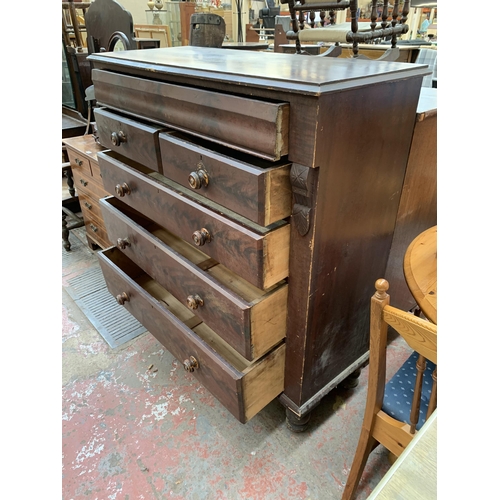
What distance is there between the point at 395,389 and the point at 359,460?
0.22m

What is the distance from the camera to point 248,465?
3.69ft

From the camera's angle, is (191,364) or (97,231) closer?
(191,364)

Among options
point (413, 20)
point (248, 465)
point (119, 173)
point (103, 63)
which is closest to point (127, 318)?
point (119, 173)

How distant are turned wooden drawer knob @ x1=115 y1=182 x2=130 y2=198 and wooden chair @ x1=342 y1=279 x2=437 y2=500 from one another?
0.88 meters

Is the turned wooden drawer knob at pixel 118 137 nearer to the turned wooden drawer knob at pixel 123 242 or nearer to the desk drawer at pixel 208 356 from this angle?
the turned wooden drawer knob at pixel 123 242

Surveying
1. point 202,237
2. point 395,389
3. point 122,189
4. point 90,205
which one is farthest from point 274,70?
point 90,205

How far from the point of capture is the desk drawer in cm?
98

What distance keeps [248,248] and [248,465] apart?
2.39ft

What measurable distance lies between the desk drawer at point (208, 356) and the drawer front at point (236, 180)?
419 mm

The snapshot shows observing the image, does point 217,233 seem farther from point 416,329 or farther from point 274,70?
point 416,329

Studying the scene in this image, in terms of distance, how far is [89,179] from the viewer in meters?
1.88

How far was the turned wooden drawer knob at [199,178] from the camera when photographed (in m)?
0.87

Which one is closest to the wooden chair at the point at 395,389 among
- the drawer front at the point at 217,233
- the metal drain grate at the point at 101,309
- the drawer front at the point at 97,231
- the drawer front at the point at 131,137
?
the drawer front at the point at 217,233

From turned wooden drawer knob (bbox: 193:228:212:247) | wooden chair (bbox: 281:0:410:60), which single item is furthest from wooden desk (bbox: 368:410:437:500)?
wooden chair (bbox: 281:0:410:60)
